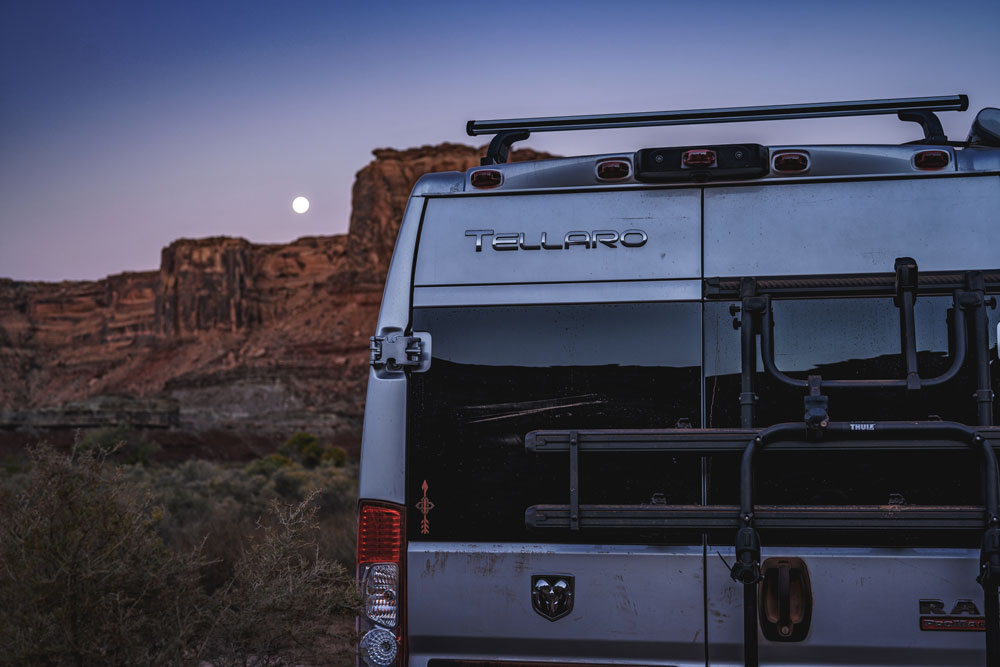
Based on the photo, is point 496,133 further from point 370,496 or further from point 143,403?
point 143,403

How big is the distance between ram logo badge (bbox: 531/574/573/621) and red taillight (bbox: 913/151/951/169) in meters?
1.89

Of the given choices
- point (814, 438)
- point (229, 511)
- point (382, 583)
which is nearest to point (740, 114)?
point (814, 438)

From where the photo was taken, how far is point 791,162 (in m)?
3.54

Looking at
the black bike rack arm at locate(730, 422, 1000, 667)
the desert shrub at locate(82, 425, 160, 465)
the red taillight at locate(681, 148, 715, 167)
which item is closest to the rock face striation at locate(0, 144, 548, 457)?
the desert shrub at locate(82, 425, 160, 465)

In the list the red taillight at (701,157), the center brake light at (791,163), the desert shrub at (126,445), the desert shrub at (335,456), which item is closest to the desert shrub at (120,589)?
the red taillight at (701,157)

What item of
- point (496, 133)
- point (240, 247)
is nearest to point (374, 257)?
point (240, 247)

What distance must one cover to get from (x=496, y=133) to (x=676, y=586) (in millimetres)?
2211

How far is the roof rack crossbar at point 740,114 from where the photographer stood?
4.06 metres

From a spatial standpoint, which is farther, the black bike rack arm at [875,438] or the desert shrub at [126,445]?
the desert shrub at [126,445]

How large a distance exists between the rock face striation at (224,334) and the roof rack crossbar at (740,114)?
183 ft

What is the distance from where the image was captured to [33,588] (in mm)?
3887

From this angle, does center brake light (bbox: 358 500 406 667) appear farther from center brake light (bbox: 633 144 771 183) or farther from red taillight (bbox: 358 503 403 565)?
center brake light (bbox: 633 144 771 183)

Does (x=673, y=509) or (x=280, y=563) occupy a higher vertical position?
(x=673, y=509)

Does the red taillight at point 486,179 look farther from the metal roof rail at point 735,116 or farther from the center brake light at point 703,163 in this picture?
the center brake light at point 703,163
